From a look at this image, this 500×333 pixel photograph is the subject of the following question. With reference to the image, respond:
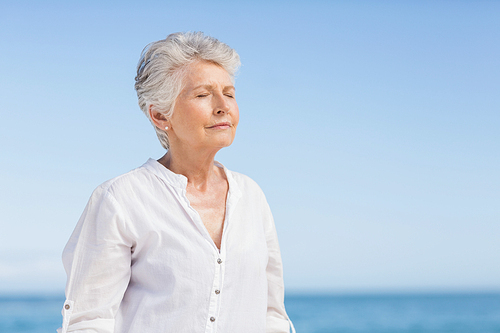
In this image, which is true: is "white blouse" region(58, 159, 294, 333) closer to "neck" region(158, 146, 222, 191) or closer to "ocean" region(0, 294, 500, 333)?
"neck" region(158, 146, 222, 191)

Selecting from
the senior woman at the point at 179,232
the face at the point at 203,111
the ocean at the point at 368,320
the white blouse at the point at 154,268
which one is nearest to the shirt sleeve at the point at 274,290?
the senior woman at the point at 179,232

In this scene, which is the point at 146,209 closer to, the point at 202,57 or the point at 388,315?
the point at 202,57

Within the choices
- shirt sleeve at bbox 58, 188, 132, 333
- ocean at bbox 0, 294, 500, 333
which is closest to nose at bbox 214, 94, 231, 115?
shirt sleeve at bbox 58, 188, 132, 333

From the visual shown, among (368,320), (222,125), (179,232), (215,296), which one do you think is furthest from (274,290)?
(368,320)

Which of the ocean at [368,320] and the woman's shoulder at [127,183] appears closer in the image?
the woman's shoulder at [127,183]

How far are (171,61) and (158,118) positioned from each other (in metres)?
0.22

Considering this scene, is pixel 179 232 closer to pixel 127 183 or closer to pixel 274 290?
pixel 127 183

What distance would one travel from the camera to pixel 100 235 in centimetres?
172

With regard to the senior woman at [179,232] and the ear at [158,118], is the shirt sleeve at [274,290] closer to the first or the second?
the senior woman at [179,232]

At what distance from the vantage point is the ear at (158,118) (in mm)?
1913

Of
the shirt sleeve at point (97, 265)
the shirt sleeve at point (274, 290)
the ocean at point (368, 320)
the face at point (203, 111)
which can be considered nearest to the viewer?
the shirt sleeve at point (97, 265)

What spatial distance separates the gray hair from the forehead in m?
0.02

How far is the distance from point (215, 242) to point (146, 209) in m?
0.27

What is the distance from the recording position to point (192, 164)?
75.8 inches
